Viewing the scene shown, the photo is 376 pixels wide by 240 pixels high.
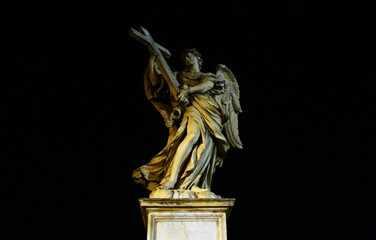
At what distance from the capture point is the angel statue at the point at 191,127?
448 centimetres

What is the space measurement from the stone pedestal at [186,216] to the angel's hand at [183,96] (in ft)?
3.94

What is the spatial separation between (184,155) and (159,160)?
0.39m

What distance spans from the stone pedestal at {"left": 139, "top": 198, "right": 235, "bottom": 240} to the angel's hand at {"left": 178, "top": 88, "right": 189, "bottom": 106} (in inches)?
47.3

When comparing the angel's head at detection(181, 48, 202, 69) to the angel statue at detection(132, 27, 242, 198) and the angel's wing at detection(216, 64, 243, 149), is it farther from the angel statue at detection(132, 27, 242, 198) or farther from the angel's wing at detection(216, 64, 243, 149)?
the angel's wing at detection(216, 64, 243, 149)

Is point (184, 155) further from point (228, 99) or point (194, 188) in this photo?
point (228, 99)

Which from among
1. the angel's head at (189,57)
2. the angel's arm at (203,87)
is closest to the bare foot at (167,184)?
the angel's arm at (203,87)

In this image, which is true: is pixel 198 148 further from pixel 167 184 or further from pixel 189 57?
pixel 189 57

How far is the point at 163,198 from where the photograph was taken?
4.05 m

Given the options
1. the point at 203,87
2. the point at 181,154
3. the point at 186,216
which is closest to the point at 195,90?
the point at 203,87

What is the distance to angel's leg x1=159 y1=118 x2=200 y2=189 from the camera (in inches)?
174

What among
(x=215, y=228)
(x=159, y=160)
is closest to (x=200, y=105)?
(x=159, y=160)

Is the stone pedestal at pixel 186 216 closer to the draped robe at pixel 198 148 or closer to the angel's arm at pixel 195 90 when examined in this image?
the draped robe at pixel 198 148

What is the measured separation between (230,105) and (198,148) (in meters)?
0.81

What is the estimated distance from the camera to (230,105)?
5.16 m
